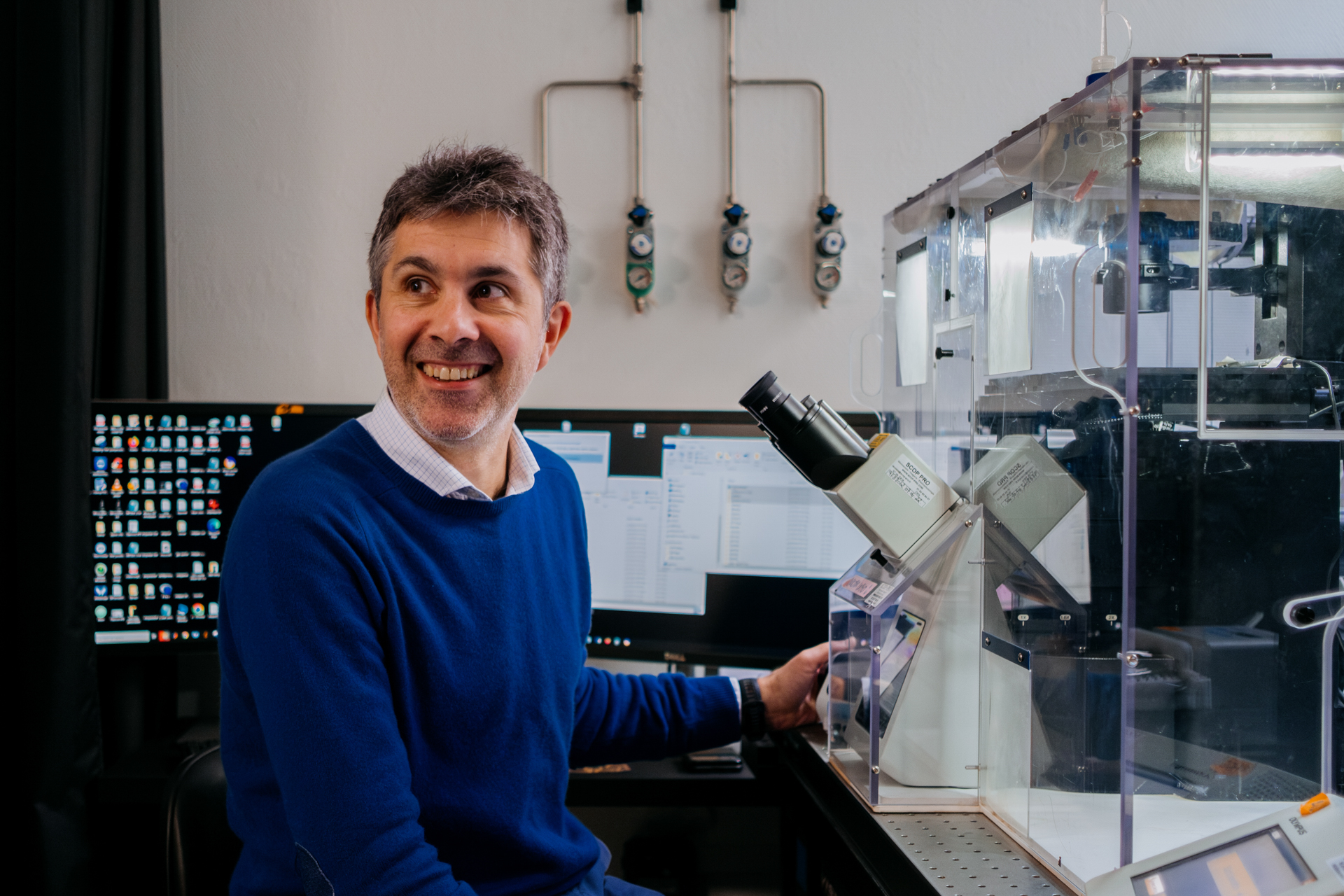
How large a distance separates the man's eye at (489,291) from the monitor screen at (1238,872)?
0.89 metres

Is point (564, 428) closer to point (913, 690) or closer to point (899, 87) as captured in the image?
point (913, 690)

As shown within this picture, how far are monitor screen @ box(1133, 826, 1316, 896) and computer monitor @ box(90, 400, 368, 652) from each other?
1.37 metres

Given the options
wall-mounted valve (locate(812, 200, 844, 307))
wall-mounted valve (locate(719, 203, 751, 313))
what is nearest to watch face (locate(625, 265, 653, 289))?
wall-mounted valve (locate(719, 203, 751, 313))

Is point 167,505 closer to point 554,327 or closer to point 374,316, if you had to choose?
point 374,316

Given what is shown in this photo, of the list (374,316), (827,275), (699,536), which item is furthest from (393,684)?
(827,275)

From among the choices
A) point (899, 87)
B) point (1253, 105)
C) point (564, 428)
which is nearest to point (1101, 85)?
point (1253, 105)

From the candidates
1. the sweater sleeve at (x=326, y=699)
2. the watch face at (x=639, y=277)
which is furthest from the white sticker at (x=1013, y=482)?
the watch face at (x=639, y=277)

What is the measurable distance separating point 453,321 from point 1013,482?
0.67 meters

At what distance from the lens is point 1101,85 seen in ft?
2.55

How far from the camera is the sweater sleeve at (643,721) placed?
126 cm

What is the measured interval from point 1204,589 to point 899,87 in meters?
1.38

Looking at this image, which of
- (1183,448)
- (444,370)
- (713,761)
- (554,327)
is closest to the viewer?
(1183,448)

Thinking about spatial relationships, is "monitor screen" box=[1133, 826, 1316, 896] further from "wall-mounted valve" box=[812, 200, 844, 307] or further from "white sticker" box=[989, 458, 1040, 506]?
"wall-mounted valve" box=[812, 200, 844, 307]

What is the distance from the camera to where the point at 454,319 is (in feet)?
3.34
